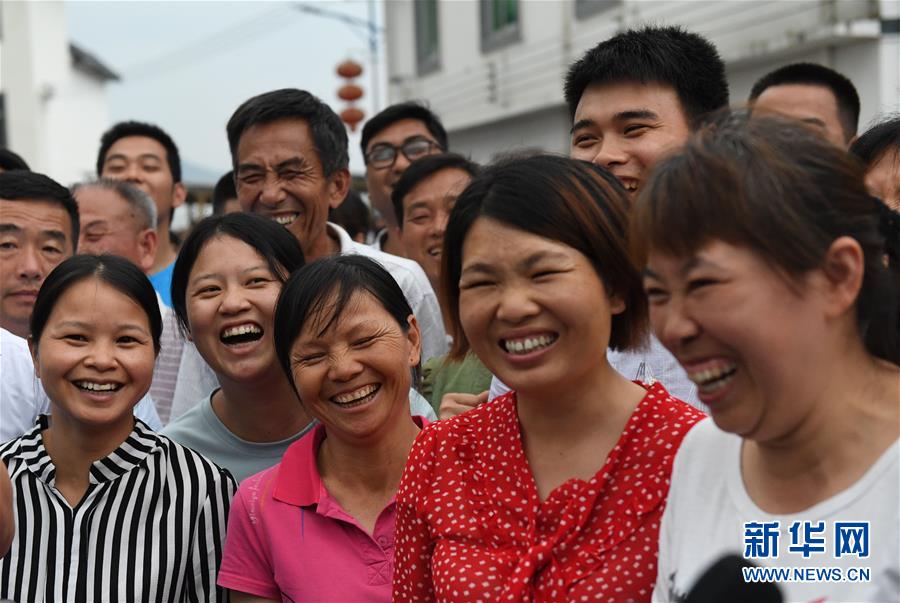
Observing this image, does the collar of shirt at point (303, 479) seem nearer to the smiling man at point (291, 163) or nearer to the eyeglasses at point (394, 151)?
the smiling man at point (291, 163)

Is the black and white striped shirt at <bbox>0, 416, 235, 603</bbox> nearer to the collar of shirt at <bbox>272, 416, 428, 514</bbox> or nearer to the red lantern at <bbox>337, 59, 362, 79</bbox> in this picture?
the collar of shirt at <bbox>272, 416, 428, 514</bbox>

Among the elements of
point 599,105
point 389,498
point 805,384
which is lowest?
point 389,498

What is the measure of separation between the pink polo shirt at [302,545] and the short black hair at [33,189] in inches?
77.4

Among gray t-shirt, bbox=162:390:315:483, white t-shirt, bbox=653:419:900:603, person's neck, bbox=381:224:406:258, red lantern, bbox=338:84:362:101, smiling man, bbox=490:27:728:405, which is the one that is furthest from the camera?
red lantern, bbox=338:84:362:101

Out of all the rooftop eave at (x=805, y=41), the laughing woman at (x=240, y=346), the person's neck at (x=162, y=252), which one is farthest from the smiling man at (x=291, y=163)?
the rooftop eave at (x=805, y=41)

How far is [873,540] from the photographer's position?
5.46 ft

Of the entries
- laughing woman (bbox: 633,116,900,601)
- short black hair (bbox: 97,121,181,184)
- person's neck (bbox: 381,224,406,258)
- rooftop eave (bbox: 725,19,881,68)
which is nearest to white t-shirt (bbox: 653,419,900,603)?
laughing woman (bbox: 633,116,900,601)

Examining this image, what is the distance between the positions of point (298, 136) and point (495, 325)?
2502 mm

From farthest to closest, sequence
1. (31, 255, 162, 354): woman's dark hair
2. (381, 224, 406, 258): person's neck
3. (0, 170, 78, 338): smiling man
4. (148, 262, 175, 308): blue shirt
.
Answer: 1. (381, 224, 406, 258): person's neck
2. (148, 262, 175, 308): blue shirt
3. (0, 170, 78, 338): smiling man
4. (31, 255, 162, 354): woman's dark hair

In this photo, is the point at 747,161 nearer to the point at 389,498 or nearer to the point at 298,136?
the point at 389,498

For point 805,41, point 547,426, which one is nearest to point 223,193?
point 547,426

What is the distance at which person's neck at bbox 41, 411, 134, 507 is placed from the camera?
312 centimetres

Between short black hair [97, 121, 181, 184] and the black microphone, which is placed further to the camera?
short black hair [97, 121, 181, 184]

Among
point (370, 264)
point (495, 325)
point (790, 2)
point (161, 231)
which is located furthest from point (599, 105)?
point (790, 2)
